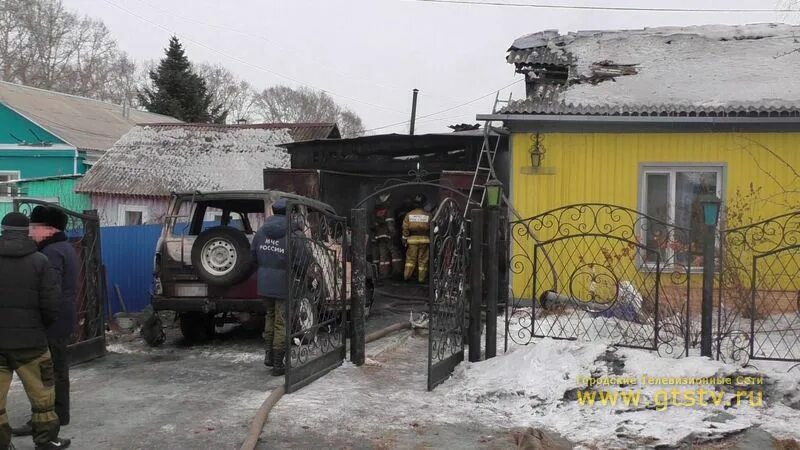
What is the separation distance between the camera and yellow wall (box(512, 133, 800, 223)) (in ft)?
30.9

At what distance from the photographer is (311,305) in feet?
22.6

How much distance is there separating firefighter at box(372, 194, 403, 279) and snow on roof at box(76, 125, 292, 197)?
16.7 ft

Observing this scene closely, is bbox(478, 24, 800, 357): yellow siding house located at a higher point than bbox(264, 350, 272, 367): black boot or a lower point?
higher

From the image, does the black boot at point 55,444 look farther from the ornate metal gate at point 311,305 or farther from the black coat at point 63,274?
the ornate metal gate at point 311,305

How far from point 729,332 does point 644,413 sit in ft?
4.94

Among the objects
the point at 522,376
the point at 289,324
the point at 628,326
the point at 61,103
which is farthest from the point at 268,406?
the point at 61,103

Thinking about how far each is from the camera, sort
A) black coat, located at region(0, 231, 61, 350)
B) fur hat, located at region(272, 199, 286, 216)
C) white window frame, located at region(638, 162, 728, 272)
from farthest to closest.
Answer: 1. white window frame, located at region(638, 162, 728, 272)
2. fur hat, located at region(272, 199, 286, 216)
3. black coat, located at region(0, 231, 61, 350)


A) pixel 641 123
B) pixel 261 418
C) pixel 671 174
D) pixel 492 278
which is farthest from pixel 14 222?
pixel 671 174

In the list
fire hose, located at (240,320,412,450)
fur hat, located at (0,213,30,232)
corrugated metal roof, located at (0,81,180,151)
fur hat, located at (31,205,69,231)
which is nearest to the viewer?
fur hat, located at (0,213,30,232)

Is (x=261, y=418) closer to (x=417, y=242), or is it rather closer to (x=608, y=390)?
(x=608, y=390)

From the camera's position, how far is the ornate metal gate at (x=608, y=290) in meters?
6.66

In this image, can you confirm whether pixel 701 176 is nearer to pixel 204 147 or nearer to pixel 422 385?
pixel 422 385

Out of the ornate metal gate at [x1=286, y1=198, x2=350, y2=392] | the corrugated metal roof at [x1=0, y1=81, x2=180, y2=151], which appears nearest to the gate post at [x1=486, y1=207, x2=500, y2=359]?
the ornate metal gate at [x1=286, y1=198, x2=350, y2=392]

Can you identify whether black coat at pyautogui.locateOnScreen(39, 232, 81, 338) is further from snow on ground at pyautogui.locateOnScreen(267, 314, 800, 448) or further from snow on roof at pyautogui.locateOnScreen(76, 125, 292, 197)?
snow on roof at pyautogui.locateOnScreen(76, 125, 292, 197)
